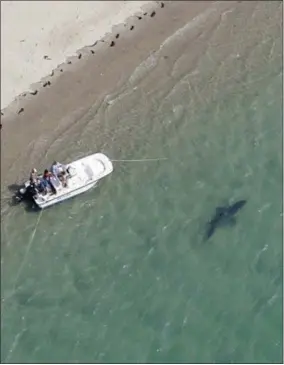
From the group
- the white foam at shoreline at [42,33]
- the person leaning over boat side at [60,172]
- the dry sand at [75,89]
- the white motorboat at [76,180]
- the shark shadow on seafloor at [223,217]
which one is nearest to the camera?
the shark shadow on seafloor at [223,217]

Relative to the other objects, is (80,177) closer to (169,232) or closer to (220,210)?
(169,232)

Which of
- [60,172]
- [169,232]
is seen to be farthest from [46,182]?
[169,232]

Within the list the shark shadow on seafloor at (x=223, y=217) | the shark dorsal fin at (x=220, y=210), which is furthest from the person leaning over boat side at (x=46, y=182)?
the shark dorsal fin at (x=220, y=210)

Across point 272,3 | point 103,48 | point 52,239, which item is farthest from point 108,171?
point 272,3

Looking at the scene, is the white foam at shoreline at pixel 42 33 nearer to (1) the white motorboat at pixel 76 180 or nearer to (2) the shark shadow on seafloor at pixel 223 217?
(1) the white motorboat at pixel 76 180

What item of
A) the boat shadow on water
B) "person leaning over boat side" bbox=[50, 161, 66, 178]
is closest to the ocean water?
the boat shadow on water

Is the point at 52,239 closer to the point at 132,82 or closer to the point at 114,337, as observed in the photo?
the point at 114,337

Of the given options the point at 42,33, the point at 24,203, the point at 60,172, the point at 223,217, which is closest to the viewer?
the point at 223,217

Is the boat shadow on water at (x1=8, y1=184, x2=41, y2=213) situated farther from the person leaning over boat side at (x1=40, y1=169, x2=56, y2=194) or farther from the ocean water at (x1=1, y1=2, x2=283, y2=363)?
the person leaning over boat side at (x1=40, y1=169, x2=56, y2=194)
